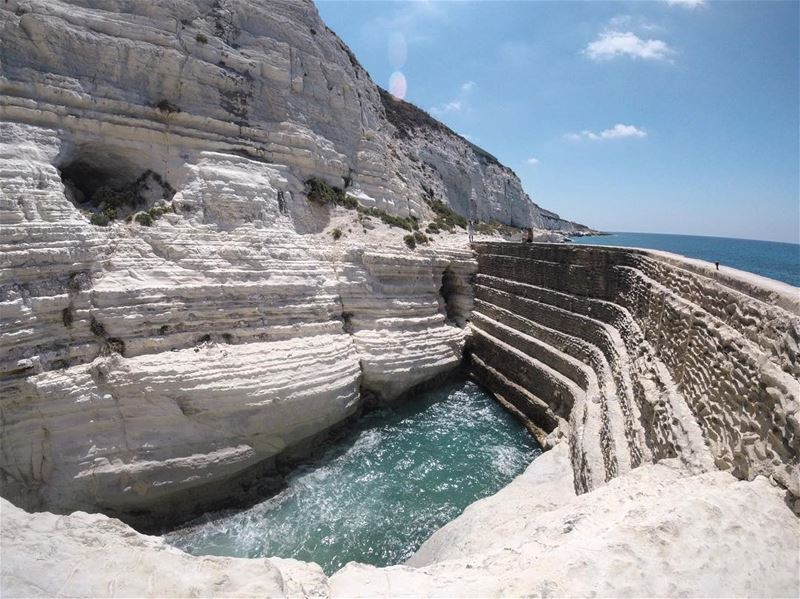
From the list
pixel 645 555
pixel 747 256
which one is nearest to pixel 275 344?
pixel 645 555

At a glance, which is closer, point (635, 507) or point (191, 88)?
point (635, 507)

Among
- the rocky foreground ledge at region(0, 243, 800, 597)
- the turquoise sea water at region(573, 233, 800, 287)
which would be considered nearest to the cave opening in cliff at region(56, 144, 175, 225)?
the rocky foreground ledge at region(0, 243, 800, 597)

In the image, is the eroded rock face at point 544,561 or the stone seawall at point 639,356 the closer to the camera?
the eroded rock face at point 544,561

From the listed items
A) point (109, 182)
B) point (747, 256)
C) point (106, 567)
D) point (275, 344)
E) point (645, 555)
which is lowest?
point (275, 344)

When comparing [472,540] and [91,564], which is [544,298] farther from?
[91,564]

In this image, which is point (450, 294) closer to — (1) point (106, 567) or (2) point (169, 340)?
(2) point (169, 340)

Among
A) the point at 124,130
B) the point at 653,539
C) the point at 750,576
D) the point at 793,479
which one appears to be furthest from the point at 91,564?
the point at 124,130

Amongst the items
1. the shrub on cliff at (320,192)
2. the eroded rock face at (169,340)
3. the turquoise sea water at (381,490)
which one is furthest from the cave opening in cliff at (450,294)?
the shrub on cliff at (320,192)

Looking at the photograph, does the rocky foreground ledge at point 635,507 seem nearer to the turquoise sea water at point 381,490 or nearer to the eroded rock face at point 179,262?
the turquoise sea water at point 381,490
